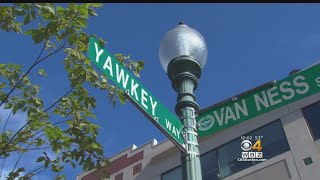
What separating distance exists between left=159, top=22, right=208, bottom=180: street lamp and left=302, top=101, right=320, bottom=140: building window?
10248 mm

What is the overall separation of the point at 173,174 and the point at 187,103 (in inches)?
512

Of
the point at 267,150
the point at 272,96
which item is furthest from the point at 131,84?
the point at 267,150

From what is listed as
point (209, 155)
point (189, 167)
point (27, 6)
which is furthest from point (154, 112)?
point (209, 155)

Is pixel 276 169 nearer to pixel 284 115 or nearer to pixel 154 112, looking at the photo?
pixel 284 115

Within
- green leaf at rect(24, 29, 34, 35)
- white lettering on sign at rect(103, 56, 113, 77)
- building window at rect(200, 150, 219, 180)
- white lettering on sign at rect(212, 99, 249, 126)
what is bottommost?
white lettering on sign at rect(103, 56, 113, 77)

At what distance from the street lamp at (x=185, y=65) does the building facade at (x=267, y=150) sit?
29.3ft

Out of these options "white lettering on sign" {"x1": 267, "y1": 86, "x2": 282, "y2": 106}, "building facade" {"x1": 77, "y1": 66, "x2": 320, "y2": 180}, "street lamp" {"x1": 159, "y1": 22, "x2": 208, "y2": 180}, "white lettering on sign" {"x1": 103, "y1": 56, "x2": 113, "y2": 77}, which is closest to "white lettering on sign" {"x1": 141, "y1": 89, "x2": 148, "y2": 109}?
"white lettering on sign" {"x1": 103, "y1": 56, "x2": 113, "y2": 77}

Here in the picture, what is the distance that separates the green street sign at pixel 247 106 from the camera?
5816 millimetres

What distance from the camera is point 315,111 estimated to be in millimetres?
15570

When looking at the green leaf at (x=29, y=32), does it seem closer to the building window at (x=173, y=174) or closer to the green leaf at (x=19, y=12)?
the green leaf at (x=19, y=12)

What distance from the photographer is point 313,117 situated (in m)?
15.5

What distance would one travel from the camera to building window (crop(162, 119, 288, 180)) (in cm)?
1573

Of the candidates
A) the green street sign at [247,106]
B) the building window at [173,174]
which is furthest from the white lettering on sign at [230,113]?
the building window at [173,174]

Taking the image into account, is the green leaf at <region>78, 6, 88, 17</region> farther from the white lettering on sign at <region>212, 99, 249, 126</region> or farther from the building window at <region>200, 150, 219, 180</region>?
the building window at <region>200, 150, 219, 180</region>
